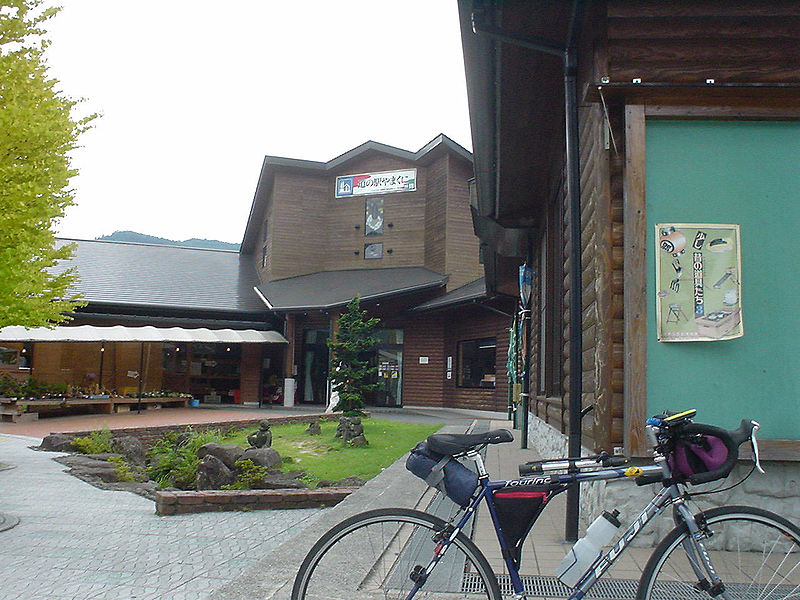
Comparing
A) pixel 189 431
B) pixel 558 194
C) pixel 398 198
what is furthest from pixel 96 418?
pixel 558 194

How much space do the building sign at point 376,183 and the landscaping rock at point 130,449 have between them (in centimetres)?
1498

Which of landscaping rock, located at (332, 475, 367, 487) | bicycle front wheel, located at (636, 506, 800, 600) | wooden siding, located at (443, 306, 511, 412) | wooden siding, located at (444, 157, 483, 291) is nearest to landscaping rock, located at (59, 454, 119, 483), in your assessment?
landscaping rock, located at (332, 475, 367, 487)

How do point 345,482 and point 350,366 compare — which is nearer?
point 345,482

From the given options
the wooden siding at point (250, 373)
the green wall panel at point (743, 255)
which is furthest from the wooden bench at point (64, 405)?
the green wall panel at point (743, 255)

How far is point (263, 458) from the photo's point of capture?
9633mm

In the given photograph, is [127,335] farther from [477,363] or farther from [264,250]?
[477,363]

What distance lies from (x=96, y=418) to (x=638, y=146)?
17.0 meters

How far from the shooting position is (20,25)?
729cm

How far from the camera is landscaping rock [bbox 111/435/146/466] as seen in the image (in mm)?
12070

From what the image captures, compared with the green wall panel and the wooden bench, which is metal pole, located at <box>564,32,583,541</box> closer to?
the green wall panel

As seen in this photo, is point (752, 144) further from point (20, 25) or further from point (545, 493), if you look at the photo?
point (20, 25)

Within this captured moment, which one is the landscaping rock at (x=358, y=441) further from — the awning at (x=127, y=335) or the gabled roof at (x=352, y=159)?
the gabled roof at (x=352, y=159)

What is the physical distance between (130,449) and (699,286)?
1068 centimetres

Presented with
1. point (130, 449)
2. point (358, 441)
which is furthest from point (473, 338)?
point (130, 449)
